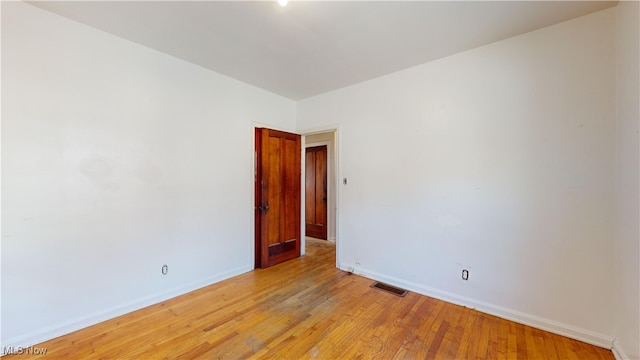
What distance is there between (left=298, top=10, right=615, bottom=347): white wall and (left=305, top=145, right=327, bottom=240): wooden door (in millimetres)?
2215

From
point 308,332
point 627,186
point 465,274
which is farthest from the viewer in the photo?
point 465,274

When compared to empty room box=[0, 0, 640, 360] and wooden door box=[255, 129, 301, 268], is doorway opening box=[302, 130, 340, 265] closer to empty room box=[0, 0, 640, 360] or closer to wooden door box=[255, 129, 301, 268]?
wooden door box=[255, 129, 301, 268]

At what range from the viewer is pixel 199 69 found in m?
3.15

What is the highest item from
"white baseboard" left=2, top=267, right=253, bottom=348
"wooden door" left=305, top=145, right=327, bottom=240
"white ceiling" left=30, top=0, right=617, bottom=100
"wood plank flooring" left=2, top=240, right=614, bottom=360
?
"white ceiling" left=30, top=0, right=617, bottom=100

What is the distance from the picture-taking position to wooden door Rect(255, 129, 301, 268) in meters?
3.82

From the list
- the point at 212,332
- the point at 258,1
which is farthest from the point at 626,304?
the point at 258,1

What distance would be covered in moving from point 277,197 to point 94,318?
2.46 metres

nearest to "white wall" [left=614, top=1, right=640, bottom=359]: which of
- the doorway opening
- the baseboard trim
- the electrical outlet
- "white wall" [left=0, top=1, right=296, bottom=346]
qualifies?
the baseboard trim

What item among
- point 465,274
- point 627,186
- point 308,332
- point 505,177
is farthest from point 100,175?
point 627,186

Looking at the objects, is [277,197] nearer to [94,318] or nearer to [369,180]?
[369,180]

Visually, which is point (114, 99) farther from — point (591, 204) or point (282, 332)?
point (591, 204)

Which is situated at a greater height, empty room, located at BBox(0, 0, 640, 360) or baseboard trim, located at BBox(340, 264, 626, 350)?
empty room, located at BBox(0, 0, 640, 360)

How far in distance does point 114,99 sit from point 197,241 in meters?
1.78

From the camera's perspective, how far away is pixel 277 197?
407cm
